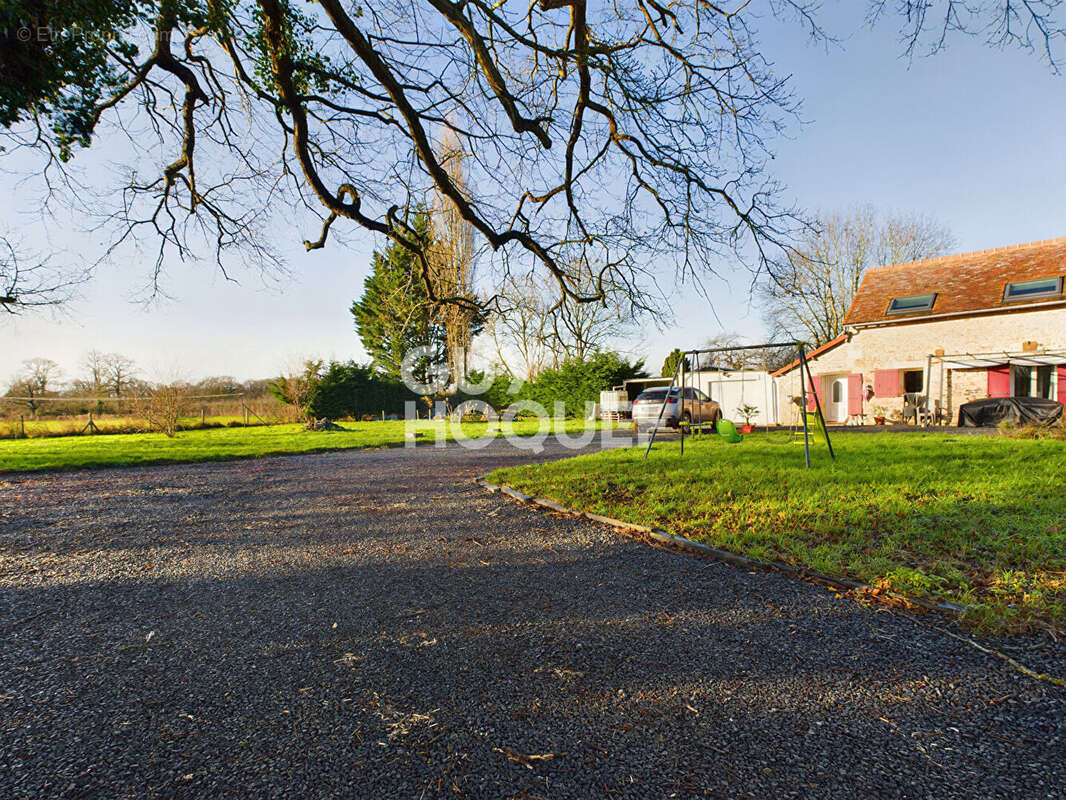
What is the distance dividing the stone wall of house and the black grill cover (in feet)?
8.33

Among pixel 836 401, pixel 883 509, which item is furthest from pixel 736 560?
pixel 836 401

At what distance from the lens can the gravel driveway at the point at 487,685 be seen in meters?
1.47

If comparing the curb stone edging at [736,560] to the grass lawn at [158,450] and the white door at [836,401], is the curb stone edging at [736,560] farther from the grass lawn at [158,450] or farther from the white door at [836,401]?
the white door at [836,401]

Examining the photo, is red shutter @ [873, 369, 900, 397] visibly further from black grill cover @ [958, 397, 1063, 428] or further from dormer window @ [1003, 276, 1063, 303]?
dormer window @ [1003, 276, 1063, 303]

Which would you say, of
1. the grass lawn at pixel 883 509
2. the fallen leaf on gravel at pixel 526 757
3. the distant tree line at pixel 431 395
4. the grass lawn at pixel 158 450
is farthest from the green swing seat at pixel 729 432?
the distant tree line at pixel 431 395

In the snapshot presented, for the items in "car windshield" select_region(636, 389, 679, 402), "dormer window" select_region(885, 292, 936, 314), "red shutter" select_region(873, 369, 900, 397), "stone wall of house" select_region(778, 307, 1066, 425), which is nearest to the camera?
"car windshield" select_region(636, 389, 679, 402)

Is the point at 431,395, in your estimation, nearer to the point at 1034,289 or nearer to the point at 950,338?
the point at 950,338

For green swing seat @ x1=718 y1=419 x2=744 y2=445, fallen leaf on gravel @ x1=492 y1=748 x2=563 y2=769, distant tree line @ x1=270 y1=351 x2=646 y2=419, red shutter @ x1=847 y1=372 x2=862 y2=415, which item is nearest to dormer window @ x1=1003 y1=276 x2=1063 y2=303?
red shutter @ x1=847 y1=372 x2=862 y2=415

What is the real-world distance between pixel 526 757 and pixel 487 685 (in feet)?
1.41

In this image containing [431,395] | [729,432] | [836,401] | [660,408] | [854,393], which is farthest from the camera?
[431,395]

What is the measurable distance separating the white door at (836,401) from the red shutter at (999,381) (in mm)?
4422

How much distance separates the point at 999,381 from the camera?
1529 centimetres

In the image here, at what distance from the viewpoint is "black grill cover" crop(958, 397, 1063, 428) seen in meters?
12.1

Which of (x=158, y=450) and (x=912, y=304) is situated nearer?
(x=158, y=450)
